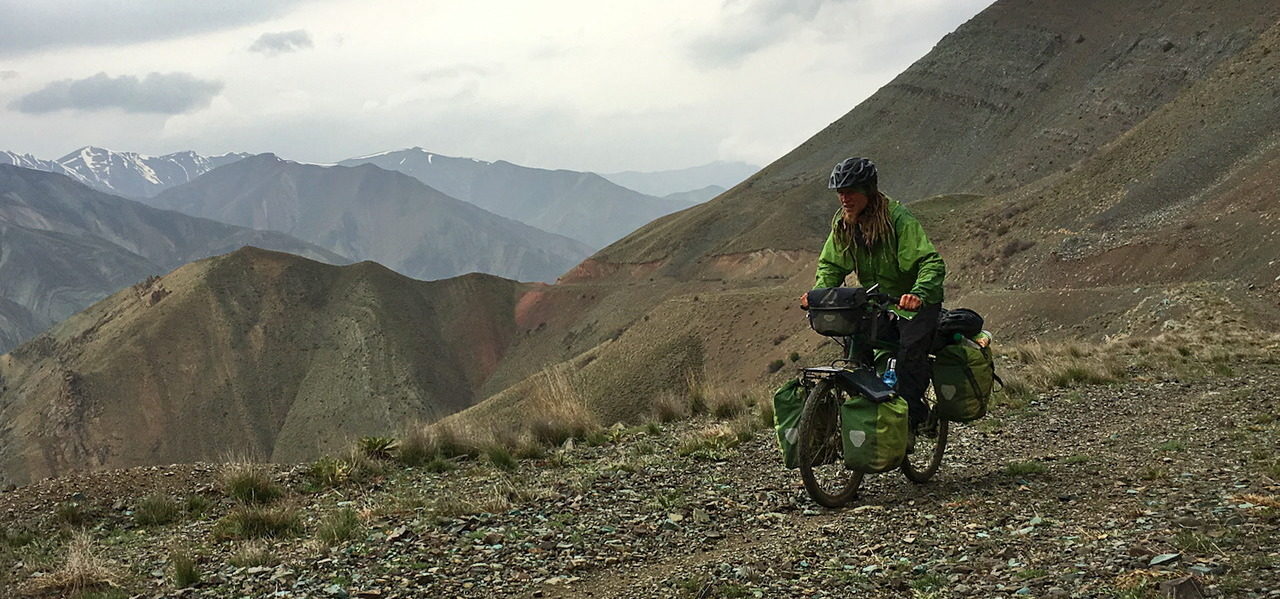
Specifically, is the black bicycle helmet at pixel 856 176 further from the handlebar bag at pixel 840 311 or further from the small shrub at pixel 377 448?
the small shrub at pixel 377 448

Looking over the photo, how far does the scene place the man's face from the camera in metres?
5.97

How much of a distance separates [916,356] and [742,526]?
170 centimetres

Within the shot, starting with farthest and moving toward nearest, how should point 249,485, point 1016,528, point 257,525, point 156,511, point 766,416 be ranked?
point 766,416 < point 249,485 < point 156,511 < point 257,525 < point 1016,528

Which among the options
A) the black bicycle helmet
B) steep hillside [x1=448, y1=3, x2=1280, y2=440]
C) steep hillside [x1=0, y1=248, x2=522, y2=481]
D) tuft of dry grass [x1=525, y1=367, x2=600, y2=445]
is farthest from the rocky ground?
steep hillside [x1=0, y1=248, x2=522, y2=481]

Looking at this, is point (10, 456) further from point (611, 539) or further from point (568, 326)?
point (611, 539)

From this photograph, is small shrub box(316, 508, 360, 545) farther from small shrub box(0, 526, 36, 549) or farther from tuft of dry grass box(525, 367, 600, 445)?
tuft of dry grass box(525, 367, 600, 445)

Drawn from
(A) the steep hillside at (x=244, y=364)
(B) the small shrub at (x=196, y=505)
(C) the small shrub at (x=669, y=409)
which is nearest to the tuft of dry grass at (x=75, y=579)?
(B) the small shrub at (x=196, y=505)

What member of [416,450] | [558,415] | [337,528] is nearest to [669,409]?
[558,415]

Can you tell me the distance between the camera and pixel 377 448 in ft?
31.3

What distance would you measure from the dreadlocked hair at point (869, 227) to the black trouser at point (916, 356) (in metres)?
0.59

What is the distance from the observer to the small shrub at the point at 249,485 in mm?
8195

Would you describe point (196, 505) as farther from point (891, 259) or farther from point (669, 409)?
point (891, 259)

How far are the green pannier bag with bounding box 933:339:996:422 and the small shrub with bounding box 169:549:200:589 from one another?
207 inches

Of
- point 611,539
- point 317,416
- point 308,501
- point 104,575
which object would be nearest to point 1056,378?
point 611,539
